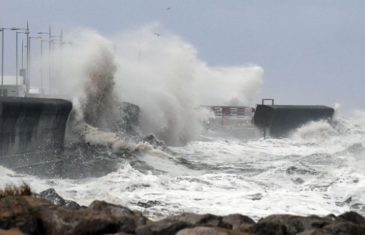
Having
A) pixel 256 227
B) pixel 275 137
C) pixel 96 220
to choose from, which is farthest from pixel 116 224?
pixel 275 137

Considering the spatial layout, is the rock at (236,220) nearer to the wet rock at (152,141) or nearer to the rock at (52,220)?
the rock at (52,220)

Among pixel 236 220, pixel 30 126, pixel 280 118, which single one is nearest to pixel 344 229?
pixel 236 220

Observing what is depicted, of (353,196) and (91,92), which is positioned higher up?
(91,92)

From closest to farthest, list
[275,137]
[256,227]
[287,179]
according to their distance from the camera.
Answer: [256,227], [287,179], [275,137]

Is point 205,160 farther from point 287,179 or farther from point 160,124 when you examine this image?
point 160,124

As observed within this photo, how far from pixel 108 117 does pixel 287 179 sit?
1090 centimetres

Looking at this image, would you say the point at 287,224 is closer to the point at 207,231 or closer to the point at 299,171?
the point at 207,231

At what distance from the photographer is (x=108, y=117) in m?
29.0

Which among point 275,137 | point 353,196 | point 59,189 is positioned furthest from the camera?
point 275,137

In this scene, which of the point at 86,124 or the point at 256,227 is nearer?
the point at 256,227

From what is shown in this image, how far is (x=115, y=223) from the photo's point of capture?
8.27 meters

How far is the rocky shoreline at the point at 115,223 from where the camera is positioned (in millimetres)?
7984

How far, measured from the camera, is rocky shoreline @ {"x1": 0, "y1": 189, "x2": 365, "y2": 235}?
7984 mm

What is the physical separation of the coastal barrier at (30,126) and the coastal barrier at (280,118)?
1793cm
